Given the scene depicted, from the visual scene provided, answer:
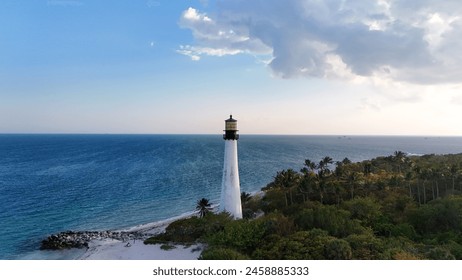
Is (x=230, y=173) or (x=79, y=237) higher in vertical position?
(x=230, y=173)

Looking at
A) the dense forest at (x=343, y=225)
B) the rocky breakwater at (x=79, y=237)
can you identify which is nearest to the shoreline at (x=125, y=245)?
the rocky breakwater at (x=79, y=237)

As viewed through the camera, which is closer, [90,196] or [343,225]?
[343,225]

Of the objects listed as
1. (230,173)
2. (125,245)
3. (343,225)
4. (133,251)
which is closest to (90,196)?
Answer: (125,245)

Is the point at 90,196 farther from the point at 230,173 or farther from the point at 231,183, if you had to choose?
the point at 230,173

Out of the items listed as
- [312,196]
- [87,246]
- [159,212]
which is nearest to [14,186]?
[159,212]

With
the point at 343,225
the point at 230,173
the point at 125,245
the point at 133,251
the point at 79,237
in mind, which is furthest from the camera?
the point at 79,237

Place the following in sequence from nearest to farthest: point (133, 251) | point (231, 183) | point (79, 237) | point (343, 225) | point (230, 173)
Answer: point (343, 225), point (133, 251), point (230, 173), point (231, 183), point (79, 237)

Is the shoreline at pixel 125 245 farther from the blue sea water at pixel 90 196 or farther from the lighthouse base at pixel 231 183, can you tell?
the lighthouse base at pixel 231 183

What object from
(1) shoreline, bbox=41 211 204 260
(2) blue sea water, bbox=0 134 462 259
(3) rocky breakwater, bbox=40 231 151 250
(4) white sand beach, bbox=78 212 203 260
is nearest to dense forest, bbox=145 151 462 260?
(4) white sand beach, bbox=78 212 203 260
